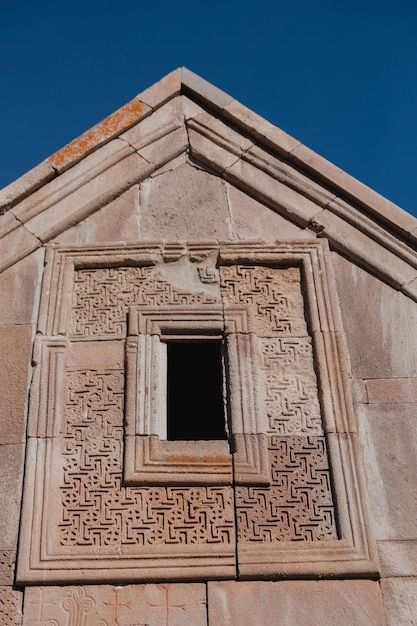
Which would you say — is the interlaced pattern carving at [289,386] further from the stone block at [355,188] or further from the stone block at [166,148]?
the stone block at [166,148]

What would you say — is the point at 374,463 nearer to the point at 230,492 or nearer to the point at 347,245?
the point at 230,492

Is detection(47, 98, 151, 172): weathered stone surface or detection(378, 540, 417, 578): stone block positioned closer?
detection(378, 540, 417, 578): stone block

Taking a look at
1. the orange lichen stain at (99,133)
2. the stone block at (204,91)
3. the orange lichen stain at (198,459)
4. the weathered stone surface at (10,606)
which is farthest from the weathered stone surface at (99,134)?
the weathered stone surface at (10,606)

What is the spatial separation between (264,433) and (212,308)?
0.84 meters

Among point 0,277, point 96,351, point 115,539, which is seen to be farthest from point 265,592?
point 0,277

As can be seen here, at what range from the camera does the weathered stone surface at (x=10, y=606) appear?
3521mm

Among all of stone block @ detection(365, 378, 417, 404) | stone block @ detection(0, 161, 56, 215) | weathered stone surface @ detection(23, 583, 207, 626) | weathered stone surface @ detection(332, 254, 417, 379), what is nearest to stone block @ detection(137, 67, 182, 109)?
stone block @ detection(0, 161, 56, 215)

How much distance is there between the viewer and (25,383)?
13.9ft

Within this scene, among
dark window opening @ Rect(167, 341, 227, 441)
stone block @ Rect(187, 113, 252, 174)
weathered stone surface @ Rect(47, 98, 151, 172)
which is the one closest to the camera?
weathered stone surface @ Rect(47, 98, 151, 172)

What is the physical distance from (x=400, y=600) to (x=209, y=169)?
2953 mm

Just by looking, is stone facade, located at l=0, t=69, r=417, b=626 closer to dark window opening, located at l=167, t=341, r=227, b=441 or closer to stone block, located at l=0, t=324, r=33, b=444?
stone block, located at l=0, t=324, r=33, b=444

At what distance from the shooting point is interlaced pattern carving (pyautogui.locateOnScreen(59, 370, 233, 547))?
3736mm

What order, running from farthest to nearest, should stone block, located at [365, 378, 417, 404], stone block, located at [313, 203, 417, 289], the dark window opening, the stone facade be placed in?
the dark window opening
stone block, located at [313, 203, 417, 289]
stone block, located at [365, 378, 417, 404]
the stone facade

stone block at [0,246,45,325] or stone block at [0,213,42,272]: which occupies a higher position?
stone block at [0,213,42,272]
